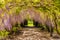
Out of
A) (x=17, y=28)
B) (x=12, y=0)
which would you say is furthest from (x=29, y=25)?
(x=12, y=0)

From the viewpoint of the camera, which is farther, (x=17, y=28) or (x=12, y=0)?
(x=17, y=28)

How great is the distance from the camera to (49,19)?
4891 mm

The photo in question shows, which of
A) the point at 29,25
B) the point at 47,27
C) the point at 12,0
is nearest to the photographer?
the point at 12,0

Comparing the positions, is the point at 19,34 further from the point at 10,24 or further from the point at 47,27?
the point at 47,27

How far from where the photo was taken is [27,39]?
4941 millimetres

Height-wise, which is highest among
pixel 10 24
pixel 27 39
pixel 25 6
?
pixel 25 6

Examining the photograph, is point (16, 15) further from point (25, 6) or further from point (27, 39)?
point (27, 39)

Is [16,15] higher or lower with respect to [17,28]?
higher

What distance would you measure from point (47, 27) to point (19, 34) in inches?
27.6

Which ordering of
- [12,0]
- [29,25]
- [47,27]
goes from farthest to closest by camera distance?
[29,25]
[47,27]
[12,0]

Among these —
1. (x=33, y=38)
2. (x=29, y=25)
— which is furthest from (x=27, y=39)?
(x=29, y=25)

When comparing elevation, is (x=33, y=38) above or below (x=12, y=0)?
below

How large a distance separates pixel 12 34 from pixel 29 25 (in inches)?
40.4

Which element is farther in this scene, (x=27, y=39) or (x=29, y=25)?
(x=29, y=25)
